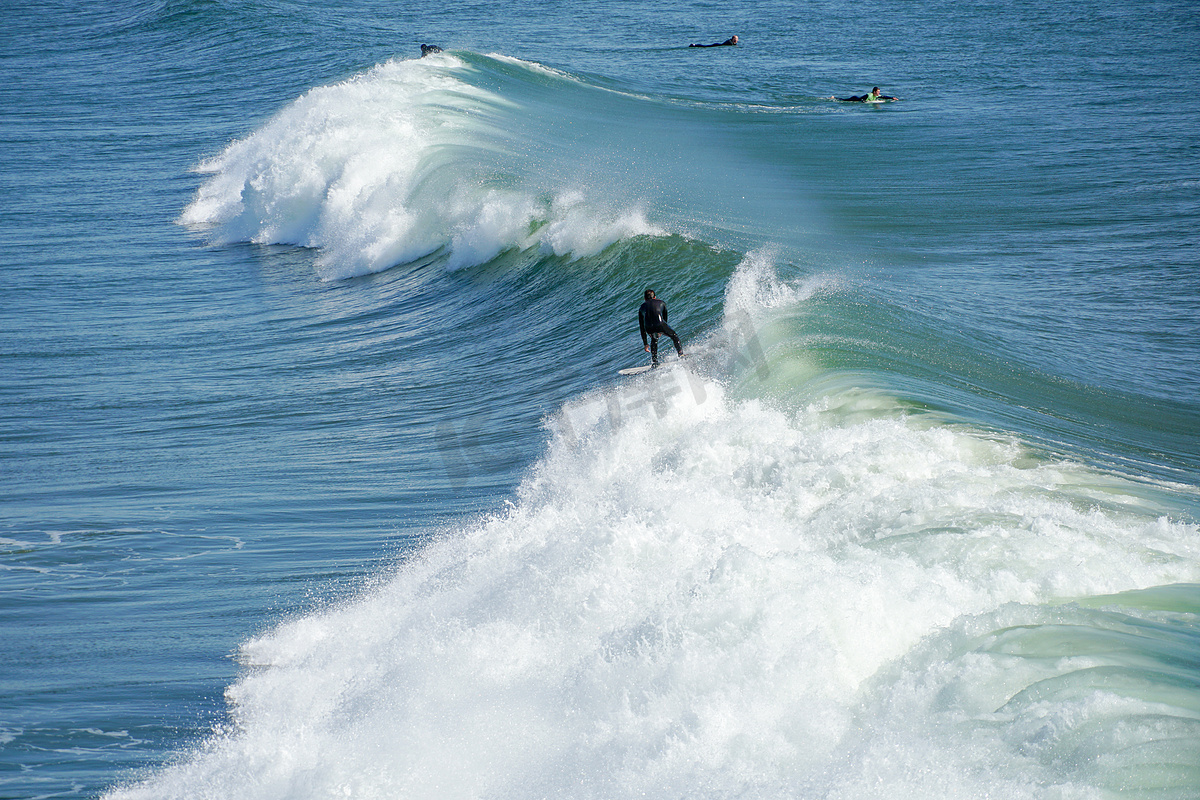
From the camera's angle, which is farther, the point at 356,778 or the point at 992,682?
the point at 356,778

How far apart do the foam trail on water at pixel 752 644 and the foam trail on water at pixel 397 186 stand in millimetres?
8309

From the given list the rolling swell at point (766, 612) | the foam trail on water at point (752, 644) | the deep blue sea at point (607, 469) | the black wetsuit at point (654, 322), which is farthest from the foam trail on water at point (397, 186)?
the foam trail on water at point (752, 644)

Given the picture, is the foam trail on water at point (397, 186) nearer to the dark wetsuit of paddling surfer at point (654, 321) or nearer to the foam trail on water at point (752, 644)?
the dark wetsuit of paddling surfer at point (654, 321)

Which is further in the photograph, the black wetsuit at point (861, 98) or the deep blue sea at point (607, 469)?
the black wetsuit at point (861, 98)

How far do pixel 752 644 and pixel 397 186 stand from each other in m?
17.0

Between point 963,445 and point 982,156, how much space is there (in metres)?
16.9

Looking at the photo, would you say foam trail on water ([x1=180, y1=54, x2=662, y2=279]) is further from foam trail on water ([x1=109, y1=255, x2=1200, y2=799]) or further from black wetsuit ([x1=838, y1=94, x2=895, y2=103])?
black wetsuit ([x1=838, y1=94, x2=895, y2=103])

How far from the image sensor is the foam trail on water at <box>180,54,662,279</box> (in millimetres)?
17172

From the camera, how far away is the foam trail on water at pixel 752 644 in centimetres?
455

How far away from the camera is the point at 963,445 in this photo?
755cm

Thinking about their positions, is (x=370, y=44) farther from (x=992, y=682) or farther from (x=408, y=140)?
(x=992, y=682)

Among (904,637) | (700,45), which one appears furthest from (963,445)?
(700,45)

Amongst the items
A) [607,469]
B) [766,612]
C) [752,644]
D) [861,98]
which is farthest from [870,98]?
[752,644]

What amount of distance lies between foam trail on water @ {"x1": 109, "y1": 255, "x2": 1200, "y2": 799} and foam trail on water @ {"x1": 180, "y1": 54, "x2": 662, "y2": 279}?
831 centimetres
